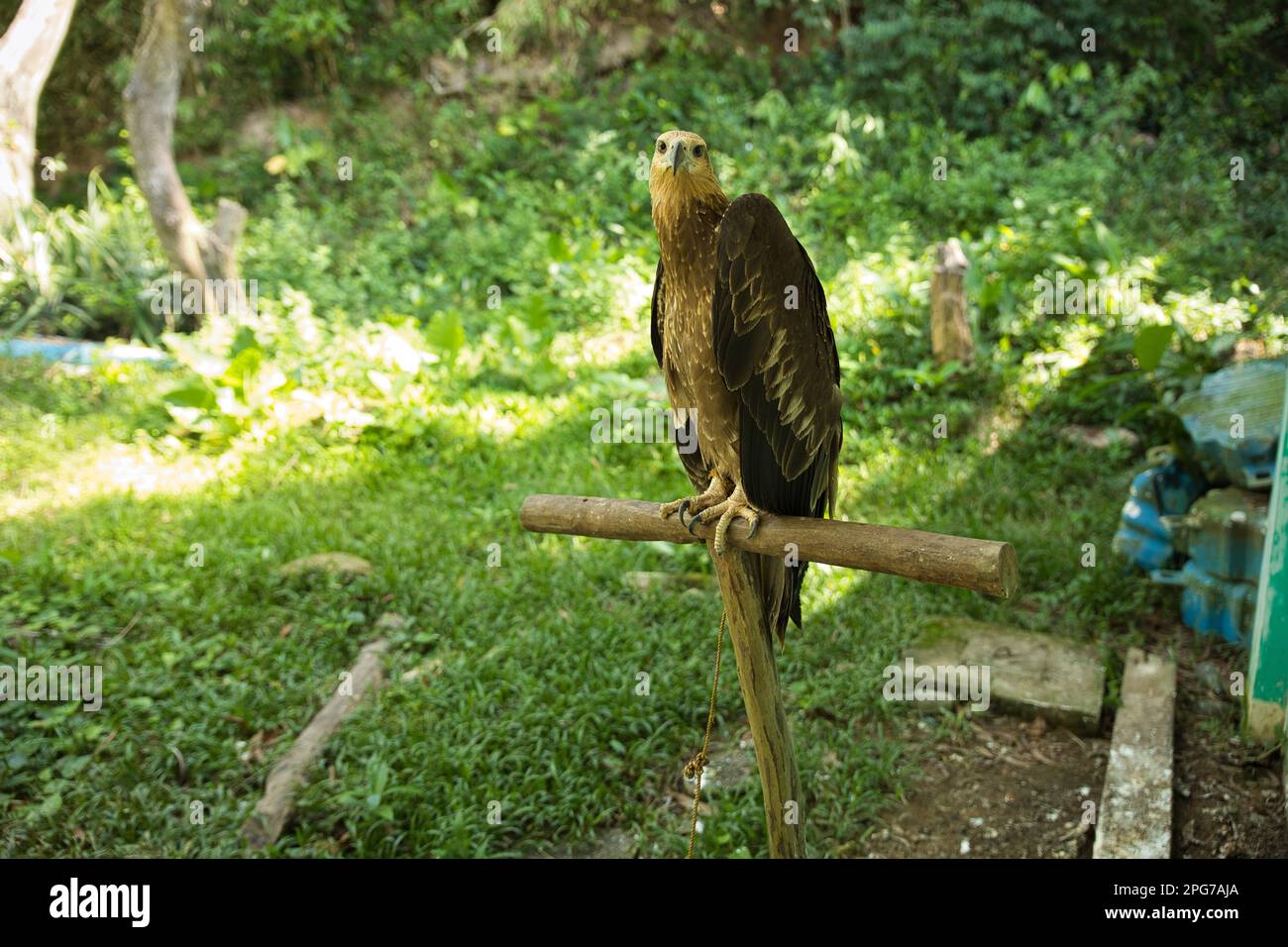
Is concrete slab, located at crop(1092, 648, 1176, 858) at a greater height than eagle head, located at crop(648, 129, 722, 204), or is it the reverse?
eagle head, located at crop(648, 129, 722, 204)

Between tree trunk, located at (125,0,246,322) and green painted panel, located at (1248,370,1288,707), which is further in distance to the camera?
tree trunk, located at (125,0,246,322)

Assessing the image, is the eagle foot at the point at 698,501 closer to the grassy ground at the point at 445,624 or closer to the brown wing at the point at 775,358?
the brown wing at the point at 775,358

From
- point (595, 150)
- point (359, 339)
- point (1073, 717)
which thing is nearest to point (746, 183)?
point (595, 150)

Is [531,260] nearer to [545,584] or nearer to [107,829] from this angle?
[545,584]

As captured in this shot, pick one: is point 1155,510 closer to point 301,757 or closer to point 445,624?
point 445,624

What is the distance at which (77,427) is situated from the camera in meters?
5.89

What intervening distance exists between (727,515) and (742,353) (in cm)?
40

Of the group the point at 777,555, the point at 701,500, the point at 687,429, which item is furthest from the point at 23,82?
the point at 777,555

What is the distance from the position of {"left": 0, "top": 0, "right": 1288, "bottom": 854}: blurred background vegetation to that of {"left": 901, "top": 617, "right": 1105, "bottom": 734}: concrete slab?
15cm

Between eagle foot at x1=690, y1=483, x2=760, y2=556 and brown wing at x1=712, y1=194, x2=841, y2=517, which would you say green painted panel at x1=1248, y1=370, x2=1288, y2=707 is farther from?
eagle foot at x1=690, y1=483, x2=760, y2=556

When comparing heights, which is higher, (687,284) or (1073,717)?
(687,284)

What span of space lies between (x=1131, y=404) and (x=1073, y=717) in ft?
8.05

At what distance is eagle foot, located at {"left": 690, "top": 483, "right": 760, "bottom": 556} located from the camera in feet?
8.20

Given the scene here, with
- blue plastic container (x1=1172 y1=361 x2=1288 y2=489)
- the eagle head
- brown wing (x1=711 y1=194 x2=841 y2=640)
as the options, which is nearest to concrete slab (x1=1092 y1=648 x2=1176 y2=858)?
blue plastic container (x1=1172 y1=361 x2=1288 y2=489)
